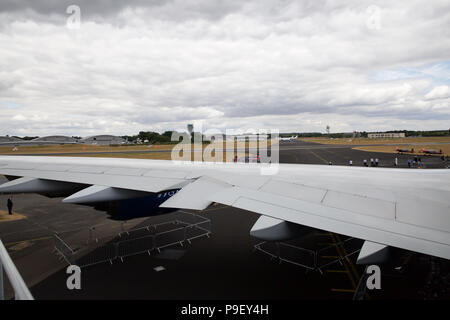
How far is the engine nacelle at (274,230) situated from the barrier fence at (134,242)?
8387mm

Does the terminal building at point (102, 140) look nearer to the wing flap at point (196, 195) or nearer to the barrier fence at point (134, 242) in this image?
the barrier fence at point (134, 242)

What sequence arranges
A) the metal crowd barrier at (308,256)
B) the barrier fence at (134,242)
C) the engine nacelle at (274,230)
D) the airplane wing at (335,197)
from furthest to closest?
the barrier fence at (134,242), the metal crowd barrier at (308,256), the engine nacelle at (274,230), the airplane wing at (335,197)

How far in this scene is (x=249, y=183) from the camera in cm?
647

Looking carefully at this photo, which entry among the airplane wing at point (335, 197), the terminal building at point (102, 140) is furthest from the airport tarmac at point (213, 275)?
the terminal building at point (102, 140)

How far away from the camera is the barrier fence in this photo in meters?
11.7

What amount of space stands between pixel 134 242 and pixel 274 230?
10231mm

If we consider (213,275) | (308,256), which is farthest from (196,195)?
(308,256)

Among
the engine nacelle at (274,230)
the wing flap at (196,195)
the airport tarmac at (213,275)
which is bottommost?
the airport tarmac at (213,275)

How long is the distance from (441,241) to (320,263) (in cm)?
830

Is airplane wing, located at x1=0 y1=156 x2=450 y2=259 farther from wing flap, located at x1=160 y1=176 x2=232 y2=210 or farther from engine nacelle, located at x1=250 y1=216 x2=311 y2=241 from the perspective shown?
engine nacelle, located at x1=250 y1=216 x2=311 y2=241

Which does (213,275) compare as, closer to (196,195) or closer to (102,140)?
(196,195)

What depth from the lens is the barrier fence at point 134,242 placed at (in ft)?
38.4

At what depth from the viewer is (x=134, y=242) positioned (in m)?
13.3
